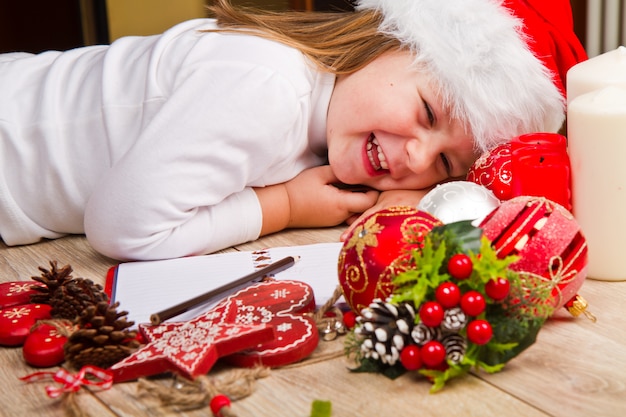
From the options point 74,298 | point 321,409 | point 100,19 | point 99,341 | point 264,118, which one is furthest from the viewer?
point 100,19

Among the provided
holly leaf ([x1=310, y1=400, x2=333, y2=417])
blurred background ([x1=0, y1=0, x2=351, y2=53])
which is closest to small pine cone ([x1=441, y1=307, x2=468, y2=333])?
holly leaf ([x1=310, y1=400, x2=333, y2=417])

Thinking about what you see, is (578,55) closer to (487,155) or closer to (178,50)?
(487,155)

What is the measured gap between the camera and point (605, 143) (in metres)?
0.85

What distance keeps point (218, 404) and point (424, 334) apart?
167 millimetres

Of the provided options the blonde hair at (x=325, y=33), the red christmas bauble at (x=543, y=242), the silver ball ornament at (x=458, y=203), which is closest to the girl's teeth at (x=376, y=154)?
the blonde hair at (x=325, y=33)

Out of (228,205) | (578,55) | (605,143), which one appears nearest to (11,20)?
(228,205)

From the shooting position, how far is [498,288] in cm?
65

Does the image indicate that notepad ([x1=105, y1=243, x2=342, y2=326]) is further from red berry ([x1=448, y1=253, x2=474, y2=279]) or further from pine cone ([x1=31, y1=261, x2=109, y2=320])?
red berry ([x1=448, y1=253, x2=474, y2=279])

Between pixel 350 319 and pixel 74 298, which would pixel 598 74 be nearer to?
pixel 350 319

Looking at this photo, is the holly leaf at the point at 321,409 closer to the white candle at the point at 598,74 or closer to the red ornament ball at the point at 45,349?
the red ornament ball at the point at 45,349

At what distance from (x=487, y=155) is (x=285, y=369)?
17.4 inches

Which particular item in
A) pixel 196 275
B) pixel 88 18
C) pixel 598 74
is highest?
pixel 598 74

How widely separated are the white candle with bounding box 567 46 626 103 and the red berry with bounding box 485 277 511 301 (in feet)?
1.19

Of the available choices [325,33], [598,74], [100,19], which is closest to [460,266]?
[598,74]
